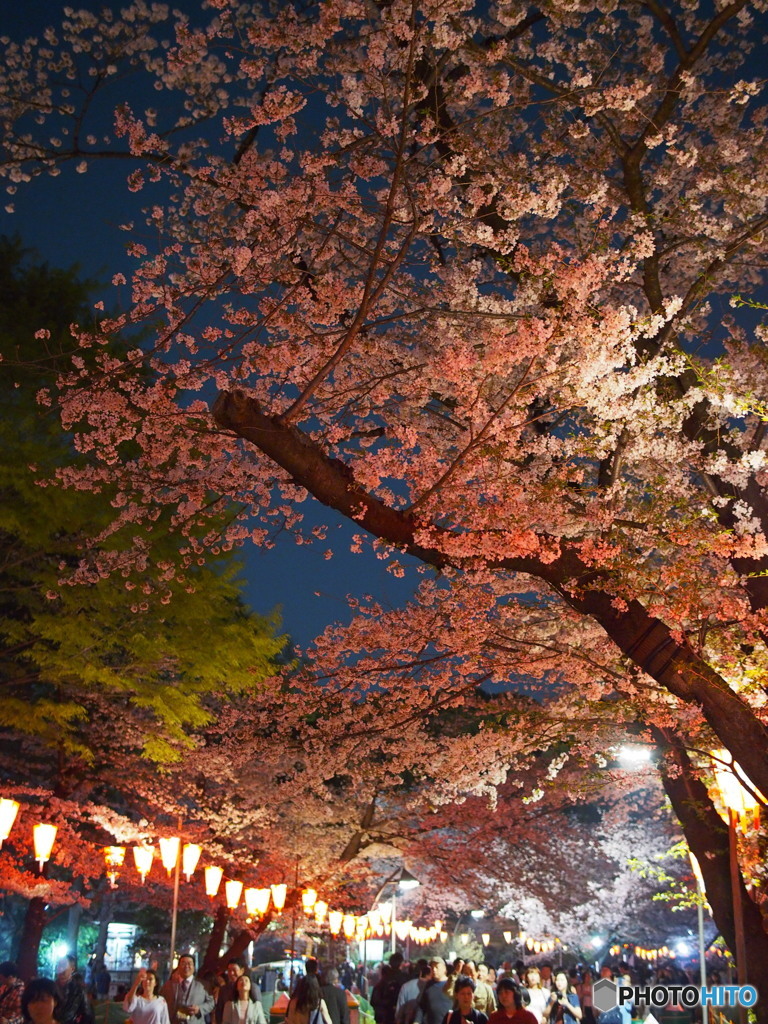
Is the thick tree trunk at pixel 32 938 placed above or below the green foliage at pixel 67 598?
below

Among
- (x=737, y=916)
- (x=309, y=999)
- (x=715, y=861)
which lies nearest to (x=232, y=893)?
(x=309, y=999)

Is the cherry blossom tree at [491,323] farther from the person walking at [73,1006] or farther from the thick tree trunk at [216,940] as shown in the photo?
the thick tree trunk at [216,940]

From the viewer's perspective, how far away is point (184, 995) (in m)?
10.9

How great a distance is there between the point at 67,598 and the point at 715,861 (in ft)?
29.9

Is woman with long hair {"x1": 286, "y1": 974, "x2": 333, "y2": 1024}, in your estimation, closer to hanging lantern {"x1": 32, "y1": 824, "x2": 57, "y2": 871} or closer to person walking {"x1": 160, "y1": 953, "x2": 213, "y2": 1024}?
person walking {"x1": 160, "y1": 953, "x2": 213, "y2": 1024}

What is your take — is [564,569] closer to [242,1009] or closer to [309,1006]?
[309,1006]

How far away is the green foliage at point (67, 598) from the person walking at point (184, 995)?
12.6 feet

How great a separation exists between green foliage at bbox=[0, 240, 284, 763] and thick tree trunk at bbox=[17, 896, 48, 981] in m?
Result: 3.94

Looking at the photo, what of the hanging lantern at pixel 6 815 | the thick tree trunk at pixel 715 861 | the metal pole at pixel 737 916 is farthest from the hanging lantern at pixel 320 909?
the metal pole at pixel 737 916

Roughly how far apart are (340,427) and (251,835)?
690 inches

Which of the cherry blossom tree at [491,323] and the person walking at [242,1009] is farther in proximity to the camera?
the person walking at [242,1009]

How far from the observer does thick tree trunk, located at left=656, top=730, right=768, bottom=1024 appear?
9.14 meters

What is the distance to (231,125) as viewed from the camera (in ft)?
24.0

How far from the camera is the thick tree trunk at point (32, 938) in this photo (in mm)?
15959
